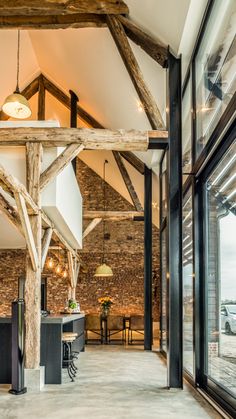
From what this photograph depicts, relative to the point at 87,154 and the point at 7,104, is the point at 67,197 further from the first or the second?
the point at 87,154

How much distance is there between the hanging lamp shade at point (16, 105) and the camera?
297 inches

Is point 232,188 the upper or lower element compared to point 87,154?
lower

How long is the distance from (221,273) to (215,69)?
222 centimetres

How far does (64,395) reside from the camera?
234 inches

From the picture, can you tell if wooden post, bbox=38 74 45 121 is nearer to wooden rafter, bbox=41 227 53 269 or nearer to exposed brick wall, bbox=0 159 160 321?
wooden rafter, bbox=41 227 53 269

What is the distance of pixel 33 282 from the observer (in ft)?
21.4

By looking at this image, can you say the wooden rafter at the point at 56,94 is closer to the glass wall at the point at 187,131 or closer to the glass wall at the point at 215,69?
the glass wall at the point at 187,131

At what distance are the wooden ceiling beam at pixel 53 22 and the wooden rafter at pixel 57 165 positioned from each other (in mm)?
2281

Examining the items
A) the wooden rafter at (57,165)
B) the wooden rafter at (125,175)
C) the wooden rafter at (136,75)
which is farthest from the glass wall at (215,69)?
the wooden rafter at (125,175)

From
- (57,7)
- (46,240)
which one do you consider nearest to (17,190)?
(46,240)

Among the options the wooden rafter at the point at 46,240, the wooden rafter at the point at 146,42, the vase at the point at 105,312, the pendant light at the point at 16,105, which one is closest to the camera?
the wooden rafter at the point at 146,42

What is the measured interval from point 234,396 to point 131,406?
1.22m

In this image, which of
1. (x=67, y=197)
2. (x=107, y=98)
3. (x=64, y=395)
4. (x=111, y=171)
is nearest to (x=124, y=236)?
(x=111, y=171)

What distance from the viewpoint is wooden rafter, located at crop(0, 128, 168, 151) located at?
22.1 feet
